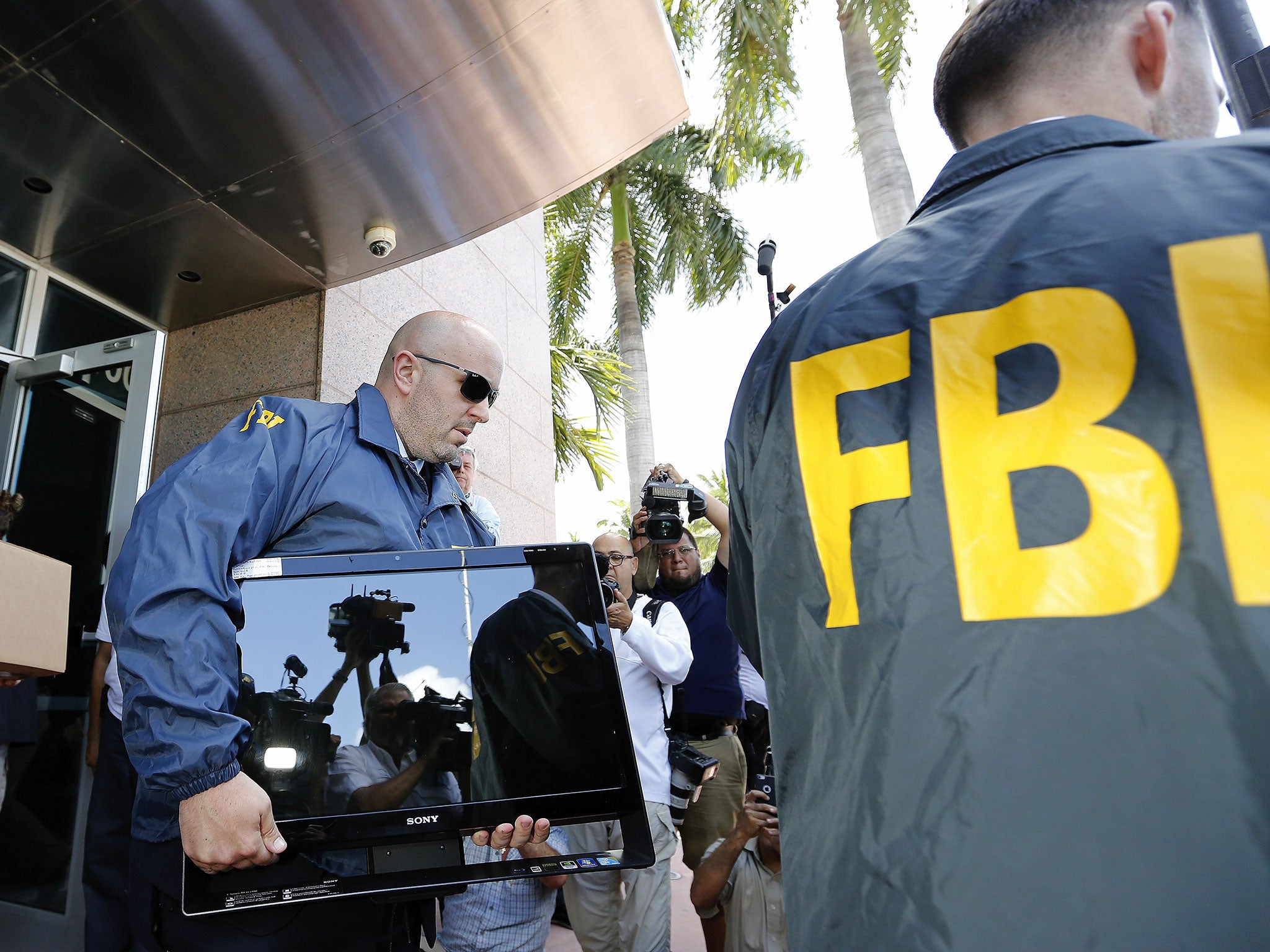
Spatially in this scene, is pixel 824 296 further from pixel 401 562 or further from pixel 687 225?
pixel 687 225

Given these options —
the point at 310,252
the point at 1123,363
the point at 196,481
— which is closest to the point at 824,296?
the point at 1123,363

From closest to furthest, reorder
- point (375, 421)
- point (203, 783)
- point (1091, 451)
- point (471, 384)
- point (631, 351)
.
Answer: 1. point (1091, 451)
2. point (203, 783)
3. point (375, 421)
4. point (471, 384)
5. point (631, 351)

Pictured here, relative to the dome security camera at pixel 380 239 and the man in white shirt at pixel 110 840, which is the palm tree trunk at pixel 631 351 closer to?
the dome security camera at pixel 380 239

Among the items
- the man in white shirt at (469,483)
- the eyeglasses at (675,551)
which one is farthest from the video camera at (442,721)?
the eyeglasses at (675,551)

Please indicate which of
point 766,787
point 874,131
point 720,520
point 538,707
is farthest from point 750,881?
point 874,131

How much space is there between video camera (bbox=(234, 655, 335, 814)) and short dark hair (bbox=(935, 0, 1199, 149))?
149cm

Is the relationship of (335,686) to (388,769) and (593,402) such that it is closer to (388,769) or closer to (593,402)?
(388,769)

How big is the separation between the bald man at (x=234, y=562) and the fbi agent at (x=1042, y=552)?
2.95 ft

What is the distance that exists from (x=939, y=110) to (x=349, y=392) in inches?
135

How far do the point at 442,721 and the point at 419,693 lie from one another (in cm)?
7

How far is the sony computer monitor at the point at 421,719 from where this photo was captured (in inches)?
58.3

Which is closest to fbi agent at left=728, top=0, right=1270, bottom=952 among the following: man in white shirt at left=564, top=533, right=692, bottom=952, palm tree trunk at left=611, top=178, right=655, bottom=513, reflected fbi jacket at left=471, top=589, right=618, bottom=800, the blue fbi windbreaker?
reflected fbi jacket at left=471, top=589, right=618, bottom=800

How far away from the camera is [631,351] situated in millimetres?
15148

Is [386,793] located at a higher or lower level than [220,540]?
lower
